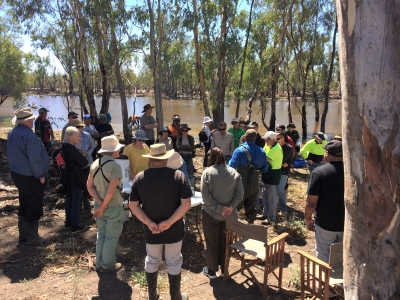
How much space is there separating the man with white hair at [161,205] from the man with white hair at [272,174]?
112 inches

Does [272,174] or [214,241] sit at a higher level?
[272,174]

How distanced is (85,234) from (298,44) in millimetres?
18603

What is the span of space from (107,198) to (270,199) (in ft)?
10.2

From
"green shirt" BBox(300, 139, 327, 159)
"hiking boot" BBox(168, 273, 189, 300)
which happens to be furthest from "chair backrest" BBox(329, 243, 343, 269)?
"green shirt" BBox(300, 139, 327, 159)

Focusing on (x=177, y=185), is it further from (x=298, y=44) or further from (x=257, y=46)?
(x=298, y=44)

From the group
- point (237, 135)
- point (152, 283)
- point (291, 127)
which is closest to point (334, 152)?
point (152, 283)

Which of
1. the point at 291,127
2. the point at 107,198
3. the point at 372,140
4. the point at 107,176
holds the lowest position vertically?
the point at 107,198

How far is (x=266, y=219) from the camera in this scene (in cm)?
617

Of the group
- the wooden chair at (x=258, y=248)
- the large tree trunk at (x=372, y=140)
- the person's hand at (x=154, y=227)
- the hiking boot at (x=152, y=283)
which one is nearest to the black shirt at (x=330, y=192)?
the wooden chair at (x=258, y=248)

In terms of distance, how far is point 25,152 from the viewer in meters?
4.65

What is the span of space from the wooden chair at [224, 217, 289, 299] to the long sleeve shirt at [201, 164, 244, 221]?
0.21 m

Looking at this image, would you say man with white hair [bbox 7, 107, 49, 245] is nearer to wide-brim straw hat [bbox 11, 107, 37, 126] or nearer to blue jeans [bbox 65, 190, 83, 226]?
wide-brim straw hat [bbox 11, 107, 37, 126]

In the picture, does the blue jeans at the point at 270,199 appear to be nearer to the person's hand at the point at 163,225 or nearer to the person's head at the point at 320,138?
the person's head at the point at 320,138

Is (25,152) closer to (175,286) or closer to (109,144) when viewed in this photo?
(109,144)
